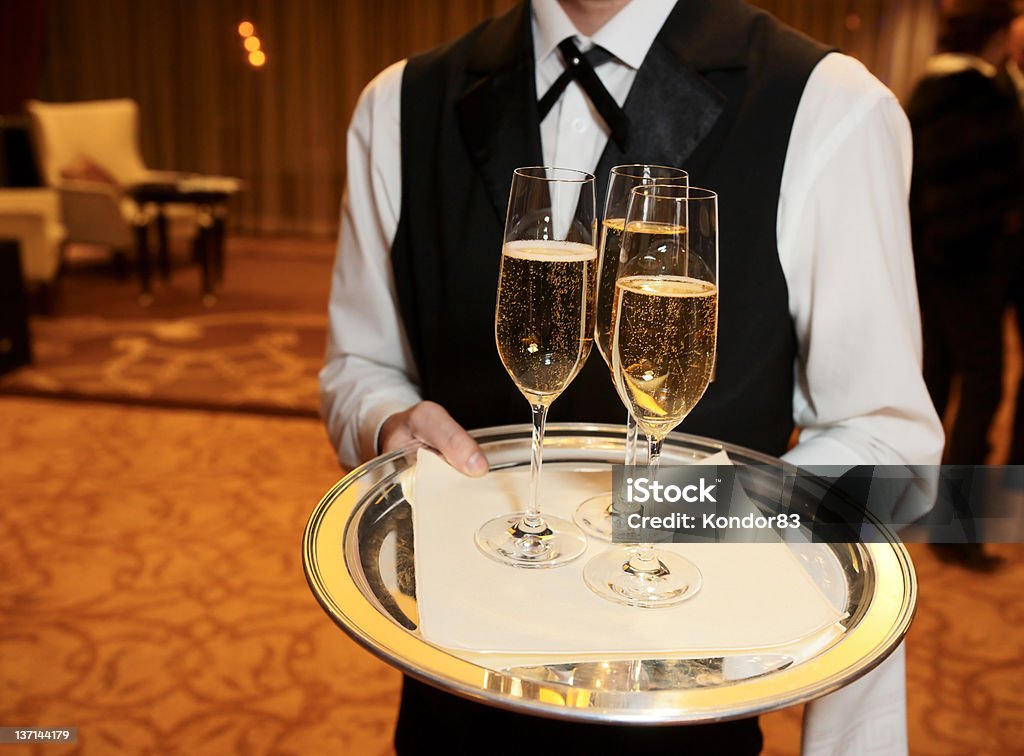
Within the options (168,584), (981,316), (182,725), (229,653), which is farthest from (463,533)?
(981,316)

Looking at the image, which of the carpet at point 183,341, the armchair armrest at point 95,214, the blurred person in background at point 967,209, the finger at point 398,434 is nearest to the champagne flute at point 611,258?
the finger at point 398,434

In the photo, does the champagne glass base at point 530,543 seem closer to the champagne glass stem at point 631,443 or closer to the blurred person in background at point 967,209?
the champagne glass stem at point 631,443

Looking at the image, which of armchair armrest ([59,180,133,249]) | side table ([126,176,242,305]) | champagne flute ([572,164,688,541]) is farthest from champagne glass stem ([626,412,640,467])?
armchair armrest ([59,180,133,249])

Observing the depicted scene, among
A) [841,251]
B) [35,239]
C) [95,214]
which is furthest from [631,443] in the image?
[95,214]

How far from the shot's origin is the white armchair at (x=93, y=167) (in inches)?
267

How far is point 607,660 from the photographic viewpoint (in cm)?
80

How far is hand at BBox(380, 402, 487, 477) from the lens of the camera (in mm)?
1136

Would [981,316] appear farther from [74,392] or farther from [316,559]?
[74,392]

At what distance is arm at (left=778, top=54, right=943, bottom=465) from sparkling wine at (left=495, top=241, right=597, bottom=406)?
41 centimetres

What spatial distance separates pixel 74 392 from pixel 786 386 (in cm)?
428

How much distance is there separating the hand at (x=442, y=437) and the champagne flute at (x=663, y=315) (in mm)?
258

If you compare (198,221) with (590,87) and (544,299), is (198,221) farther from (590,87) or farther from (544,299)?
(544,299)

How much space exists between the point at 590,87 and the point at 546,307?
521mm

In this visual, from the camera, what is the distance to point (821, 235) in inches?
49.6
